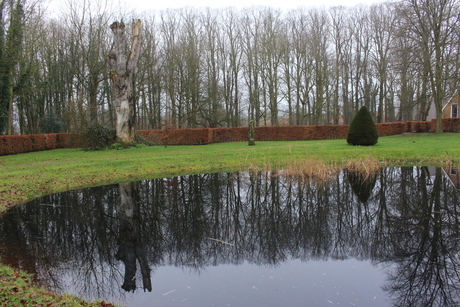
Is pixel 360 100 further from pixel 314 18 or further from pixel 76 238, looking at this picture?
Result: pixel 76 238

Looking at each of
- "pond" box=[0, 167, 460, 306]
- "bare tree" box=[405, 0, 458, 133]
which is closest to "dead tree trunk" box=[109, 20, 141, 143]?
"pond" box=[0, 167, 460, 306]

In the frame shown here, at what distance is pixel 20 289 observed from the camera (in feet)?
11.7

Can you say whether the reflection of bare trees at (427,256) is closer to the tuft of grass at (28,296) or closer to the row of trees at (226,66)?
the tuft of grass at (28,296)

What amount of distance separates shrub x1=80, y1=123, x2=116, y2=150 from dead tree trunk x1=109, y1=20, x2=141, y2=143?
30.1 inches

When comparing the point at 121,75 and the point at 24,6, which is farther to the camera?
the point at 24,6

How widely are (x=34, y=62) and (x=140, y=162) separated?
18.1 metres

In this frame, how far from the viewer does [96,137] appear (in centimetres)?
2181

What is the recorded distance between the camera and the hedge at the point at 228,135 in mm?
24016

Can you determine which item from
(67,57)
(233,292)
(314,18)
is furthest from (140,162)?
(314,18)

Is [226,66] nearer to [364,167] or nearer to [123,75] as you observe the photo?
[123,75]

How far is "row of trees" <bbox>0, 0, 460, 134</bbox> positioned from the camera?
24.7 metres

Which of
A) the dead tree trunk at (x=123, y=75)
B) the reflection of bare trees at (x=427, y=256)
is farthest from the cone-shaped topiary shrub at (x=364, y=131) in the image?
the dead tree trunk at (x=123, y=75)

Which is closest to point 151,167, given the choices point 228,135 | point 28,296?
point 28,296

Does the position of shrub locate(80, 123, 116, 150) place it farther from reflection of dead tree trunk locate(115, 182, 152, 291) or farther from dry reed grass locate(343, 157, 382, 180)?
dry reed grass locate(343, 157, 382, 180)
